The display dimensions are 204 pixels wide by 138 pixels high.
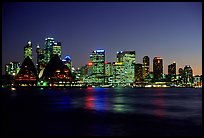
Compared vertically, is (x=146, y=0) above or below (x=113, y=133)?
above

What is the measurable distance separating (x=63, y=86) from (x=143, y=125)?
117 m

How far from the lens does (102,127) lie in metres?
17.8

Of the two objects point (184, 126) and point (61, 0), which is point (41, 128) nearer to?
point (184, 126)

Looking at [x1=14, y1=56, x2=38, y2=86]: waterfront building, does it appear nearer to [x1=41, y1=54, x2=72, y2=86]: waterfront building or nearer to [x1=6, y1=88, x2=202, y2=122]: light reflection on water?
[x1=41, y1=54, x2=72, y2=86]: waterfront building

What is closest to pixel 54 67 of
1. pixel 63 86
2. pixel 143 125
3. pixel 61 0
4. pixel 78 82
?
pixel 63 86

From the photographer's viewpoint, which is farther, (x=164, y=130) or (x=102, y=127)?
(x=102, y=127)

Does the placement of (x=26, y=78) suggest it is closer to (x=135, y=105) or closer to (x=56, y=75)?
(x=56, y=75)

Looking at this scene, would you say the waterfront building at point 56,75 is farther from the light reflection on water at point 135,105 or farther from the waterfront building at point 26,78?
the light reflection on water at point 135,105

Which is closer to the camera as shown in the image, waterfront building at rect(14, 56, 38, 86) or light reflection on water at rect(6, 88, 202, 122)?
light reflection on water at rect(6, 88, 202, 122)

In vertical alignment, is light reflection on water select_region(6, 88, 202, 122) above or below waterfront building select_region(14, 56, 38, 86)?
below

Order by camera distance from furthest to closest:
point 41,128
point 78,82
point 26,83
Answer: point 78,82
point 26,83
point 41,128

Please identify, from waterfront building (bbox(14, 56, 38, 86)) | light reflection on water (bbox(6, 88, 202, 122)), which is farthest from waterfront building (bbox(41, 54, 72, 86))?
light reflection on water (bbox(6, 88, 202, 122))

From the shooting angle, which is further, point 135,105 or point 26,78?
point 26,78

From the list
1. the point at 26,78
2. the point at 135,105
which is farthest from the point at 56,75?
the point at 135,105
